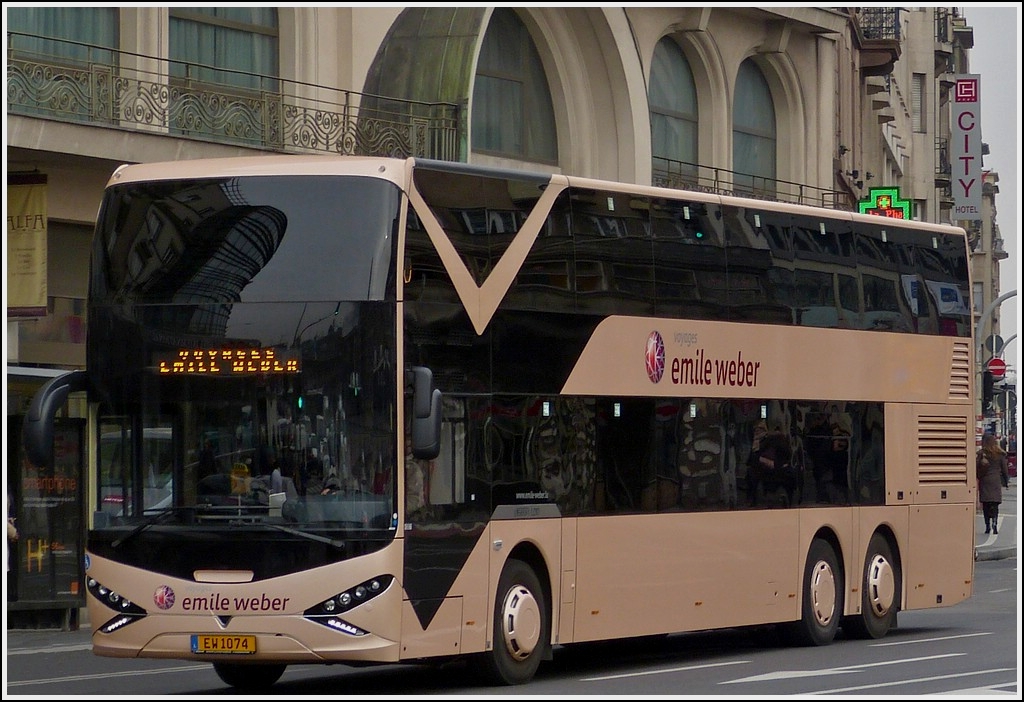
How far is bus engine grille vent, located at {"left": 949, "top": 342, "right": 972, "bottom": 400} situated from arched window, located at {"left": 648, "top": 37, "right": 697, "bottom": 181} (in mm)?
13425

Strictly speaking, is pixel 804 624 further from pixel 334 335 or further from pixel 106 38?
pixel 106 38

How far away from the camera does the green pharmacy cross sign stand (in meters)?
41.8

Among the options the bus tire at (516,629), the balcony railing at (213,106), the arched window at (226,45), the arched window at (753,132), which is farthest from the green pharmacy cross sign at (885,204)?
the bus tire at (516,629)

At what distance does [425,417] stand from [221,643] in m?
2.02

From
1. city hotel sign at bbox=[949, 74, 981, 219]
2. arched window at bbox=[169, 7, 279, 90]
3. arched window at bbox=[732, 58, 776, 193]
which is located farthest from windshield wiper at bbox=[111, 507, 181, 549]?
city hotel sign at bbox=[949, 74, 981, 219]

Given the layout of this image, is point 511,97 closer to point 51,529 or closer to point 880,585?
point 51,529

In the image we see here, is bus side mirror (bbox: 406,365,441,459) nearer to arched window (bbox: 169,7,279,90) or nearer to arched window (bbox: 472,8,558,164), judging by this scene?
arched window (bbox: 169,7,279,90)

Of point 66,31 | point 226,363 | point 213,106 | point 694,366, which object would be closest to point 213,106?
point 213,106

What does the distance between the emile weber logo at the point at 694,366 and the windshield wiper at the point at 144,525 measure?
14.7 feet

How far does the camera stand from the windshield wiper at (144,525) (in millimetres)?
14461

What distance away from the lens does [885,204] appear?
4212 centimetres

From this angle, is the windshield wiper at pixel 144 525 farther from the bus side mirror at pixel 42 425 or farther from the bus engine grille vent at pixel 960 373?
the bus engine grille vent at pixel 960 373

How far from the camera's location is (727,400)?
18.2 m

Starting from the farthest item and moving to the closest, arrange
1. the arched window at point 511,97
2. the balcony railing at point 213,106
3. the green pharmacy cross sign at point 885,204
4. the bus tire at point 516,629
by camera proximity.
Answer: the green pharmacy cross sign at point 885,204 < the arched window at point 511,97 < the balcony railing at point 213,106 < the bus tire at point 516,629
